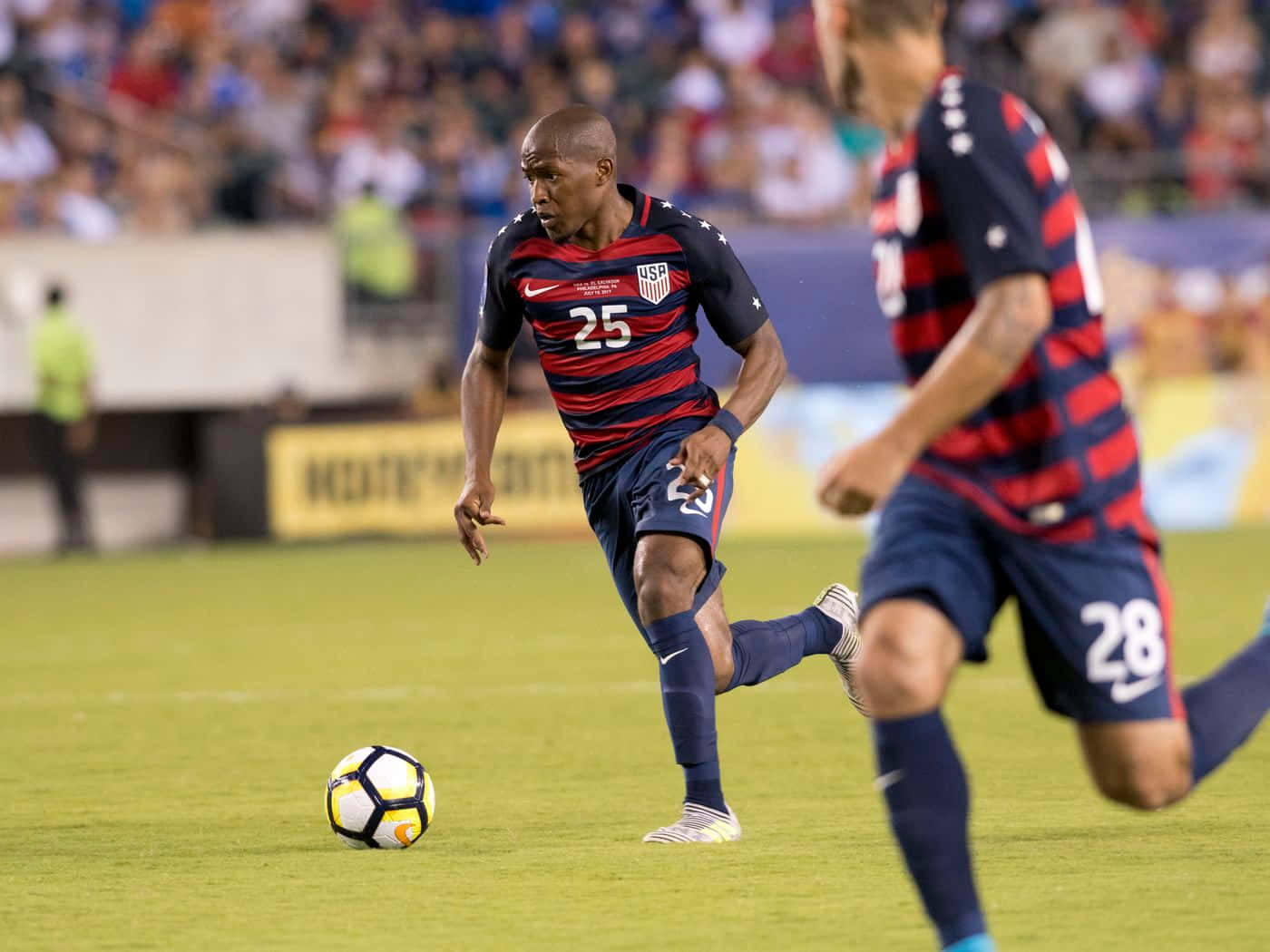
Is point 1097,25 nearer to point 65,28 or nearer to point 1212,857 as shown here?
point 65,28

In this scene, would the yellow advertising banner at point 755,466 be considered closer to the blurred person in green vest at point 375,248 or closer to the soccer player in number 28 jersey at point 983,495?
the blurred person in green vest at point 375,248

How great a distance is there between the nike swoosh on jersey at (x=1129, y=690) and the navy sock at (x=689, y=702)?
2.02 metres

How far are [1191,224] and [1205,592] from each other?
7824 mm

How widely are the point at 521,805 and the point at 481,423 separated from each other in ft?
3.81

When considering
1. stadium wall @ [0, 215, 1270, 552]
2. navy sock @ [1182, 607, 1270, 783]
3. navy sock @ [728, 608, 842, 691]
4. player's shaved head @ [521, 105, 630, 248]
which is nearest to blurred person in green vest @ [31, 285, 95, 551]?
stadium wall @ [0, 215, 1270, 552]

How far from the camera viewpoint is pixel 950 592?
3941 mm

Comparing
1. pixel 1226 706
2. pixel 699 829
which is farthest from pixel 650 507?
pixel 1226 706

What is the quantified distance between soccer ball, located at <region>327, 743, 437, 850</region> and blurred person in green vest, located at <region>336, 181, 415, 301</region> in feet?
44.9

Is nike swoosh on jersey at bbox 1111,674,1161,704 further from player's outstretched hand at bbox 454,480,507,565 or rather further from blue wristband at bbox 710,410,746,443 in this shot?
player's outstretched hand at bbox 454,480,507,565

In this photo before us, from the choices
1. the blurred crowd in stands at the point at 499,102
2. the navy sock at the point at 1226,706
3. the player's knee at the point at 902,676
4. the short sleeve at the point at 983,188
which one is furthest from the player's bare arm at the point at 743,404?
the blurred crowd in stands at the point at 499,102

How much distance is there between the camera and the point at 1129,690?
157 inches

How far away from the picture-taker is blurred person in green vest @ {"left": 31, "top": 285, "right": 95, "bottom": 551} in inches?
729

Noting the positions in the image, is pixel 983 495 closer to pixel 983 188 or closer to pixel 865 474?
pixel 865 474

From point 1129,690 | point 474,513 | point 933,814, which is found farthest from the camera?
point 474,513
